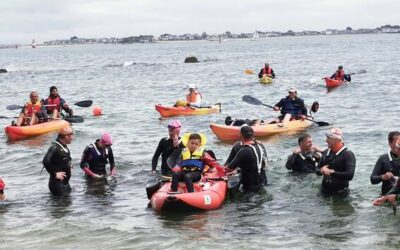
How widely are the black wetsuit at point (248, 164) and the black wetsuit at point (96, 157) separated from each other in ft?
8.06

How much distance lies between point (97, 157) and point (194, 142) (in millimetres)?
2496

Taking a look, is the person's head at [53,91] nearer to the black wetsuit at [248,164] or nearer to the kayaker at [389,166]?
the black wetsuit at [248,164]

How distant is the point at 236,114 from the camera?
23688mm

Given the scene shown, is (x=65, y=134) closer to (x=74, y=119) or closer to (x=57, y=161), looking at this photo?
(x=57, y=161)

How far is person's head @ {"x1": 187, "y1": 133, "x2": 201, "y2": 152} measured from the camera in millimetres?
9695

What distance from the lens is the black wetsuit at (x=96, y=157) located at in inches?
440

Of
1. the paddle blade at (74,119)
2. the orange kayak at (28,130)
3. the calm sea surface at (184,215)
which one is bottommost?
the calm sea surface at (184,215)

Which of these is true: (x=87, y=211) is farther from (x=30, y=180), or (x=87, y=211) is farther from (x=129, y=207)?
(x=30, y=180)

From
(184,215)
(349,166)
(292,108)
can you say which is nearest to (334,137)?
(349,166)

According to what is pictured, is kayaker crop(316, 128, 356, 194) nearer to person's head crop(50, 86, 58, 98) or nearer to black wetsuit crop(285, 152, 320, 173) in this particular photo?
black wetsuit crop(285, 152, 320, 173)

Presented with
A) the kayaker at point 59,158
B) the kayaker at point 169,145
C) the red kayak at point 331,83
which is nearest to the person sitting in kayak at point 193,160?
the kayaker at point 169,145

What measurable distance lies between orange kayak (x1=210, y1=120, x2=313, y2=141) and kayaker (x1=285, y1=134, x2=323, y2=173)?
14.8 feet

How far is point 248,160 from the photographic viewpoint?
10195 mm

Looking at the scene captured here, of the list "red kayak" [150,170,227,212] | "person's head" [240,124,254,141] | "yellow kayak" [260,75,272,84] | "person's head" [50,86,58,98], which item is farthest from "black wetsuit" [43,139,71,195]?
"yellow kayak" [260,75,272,84]
